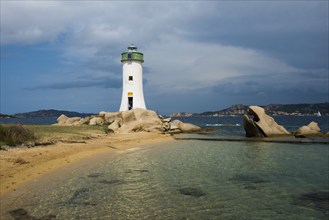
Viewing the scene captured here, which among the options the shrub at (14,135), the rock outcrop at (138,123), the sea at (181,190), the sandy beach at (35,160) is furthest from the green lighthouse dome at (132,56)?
the sea at (181,190)

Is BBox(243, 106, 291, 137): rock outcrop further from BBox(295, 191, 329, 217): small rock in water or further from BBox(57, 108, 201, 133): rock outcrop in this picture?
BBox(295, 191, 329, 217): small rock in water

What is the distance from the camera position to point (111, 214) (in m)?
8.47

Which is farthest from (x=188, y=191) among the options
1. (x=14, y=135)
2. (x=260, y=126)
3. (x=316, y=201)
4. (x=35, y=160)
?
(x=260, y=126)

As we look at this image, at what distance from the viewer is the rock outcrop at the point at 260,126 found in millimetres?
32812

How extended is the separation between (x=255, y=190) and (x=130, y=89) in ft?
111

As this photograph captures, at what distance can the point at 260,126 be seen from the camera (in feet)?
107

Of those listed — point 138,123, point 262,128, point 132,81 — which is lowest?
point 262,128

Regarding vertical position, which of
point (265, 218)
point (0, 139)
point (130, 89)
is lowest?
point (265, 218)

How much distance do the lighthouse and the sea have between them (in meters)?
25.8

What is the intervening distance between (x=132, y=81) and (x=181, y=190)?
33846 millimetres

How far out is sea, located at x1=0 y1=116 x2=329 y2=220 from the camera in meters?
8.62

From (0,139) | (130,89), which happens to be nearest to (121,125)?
(130,89)

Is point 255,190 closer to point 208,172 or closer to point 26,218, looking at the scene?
point 208,172

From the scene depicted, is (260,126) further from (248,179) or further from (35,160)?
(35,160)
